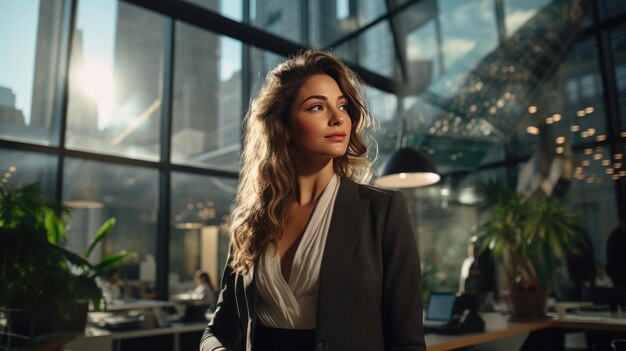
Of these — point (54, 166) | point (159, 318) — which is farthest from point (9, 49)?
point (159, 318)

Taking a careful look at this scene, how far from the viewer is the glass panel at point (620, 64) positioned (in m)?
6.83

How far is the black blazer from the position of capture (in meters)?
1.04

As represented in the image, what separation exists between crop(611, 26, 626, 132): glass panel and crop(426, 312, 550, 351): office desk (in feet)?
14.3

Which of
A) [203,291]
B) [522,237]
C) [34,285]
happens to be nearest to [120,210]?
[203,291]

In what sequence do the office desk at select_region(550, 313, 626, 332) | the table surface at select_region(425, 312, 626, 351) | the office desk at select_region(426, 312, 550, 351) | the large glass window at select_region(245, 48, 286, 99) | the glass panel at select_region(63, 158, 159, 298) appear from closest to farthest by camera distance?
the office desk at select_region(426, 312, 550, 351)
the table surface at select_region(425, 312, 626, 351)
the office desk at select_region(550, 313, 626, 332)
the glass panel at select_region(63, 158, 159, 298)
the large glass window at select_region(245, 48, 286, 99)

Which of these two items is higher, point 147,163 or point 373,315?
point 147,163

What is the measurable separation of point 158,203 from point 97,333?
3006 mm

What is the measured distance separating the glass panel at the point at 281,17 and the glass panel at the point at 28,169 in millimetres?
3711

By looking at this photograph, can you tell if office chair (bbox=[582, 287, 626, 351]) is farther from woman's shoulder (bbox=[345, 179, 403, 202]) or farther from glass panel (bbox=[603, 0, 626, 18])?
glass panel (bbox=[603, 0, 626, 18])

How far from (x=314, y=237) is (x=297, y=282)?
0.35 ft

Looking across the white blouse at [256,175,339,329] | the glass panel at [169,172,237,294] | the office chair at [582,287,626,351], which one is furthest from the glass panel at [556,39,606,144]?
the white blouse at [256,175,339,329]

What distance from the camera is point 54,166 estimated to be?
226 inches

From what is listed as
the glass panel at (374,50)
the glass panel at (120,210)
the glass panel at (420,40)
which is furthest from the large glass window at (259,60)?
the glass panel at (420,40)

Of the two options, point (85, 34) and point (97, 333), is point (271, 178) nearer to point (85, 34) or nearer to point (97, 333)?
point (97, 333)
